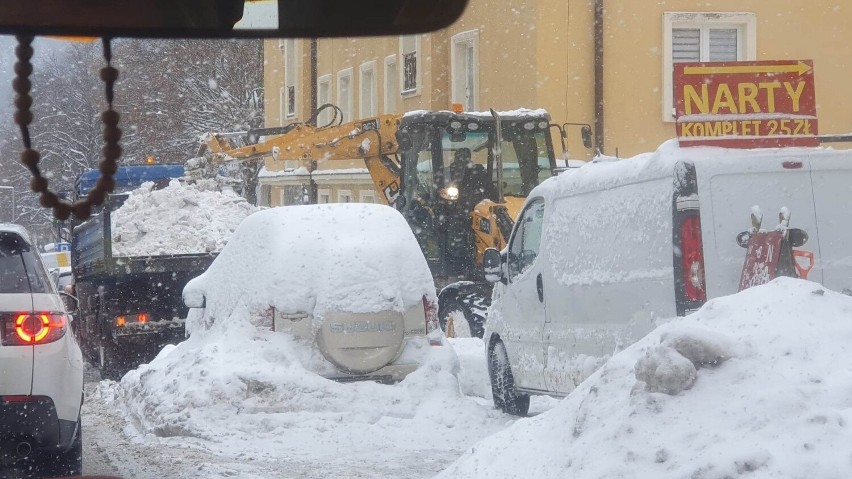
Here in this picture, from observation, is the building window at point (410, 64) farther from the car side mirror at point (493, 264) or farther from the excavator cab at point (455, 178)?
the car side mirror at point (493, 264)

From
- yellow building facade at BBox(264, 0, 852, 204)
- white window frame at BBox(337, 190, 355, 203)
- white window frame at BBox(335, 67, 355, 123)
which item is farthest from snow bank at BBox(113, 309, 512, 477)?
white window frame at BBox(335, 67, 355, 123)

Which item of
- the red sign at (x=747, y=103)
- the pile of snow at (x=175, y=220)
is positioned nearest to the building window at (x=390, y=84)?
the pile of snow at (x=175, y=220)

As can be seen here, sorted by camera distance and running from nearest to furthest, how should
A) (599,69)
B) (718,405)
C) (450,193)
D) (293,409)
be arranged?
1. (718,405)
2. (293,409)
3. (450,193)
4. (599,69)

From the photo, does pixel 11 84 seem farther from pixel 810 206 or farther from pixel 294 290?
pixel 294 290

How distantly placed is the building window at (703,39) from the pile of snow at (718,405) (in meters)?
18.1

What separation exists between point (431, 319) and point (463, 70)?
1786 cm

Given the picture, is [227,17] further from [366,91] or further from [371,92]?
[366,91]

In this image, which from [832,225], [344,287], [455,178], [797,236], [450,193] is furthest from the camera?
[455,178]

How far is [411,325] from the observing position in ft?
35.4

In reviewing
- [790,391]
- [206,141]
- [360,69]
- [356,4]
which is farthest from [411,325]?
[360,69]

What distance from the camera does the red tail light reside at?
788 centimetres

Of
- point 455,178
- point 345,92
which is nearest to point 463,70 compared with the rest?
point 345,92

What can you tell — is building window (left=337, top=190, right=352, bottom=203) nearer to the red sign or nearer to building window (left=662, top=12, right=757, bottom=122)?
building window (left=662, top=12, right=757, bottom=122)

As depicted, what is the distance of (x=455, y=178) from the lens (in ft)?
56.8
